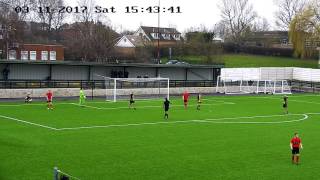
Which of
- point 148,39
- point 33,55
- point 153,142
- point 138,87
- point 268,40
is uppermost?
point 268,40

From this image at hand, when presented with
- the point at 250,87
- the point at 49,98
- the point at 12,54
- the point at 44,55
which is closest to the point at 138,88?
the point at 250,87

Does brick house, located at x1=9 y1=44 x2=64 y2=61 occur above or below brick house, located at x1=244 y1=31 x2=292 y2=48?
below

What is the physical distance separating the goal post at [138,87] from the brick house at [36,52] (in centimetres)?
2499

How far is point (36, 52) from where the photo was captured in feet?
272

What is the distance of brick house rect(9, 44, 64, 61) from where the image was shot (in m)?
81.3

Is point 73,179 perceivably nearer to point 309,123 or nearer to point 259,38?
point 309,123

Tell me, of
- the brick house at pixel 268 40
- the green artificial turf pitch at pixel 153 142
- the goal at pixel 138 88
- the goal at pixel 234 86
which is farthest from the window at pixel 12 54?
the brick house at pixel 268 40

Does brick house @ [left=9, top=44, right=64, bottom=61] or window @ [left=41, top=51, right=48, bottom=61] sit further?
window @ [left=41, top=51, right=48, bottom=61]

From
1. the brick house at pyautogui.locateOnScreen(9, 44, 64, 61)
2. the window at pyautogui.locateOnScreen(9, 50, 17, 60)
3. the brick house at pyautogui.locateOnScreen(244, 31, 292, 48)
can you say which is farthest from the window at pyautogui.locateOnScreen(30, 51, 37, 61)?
the brick house at pyautogui.locateOnScreen(244, 31, 292, 48)

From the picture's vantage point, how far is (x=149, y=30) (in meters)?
126

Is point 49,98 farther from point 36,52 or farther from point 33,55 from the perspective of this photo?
point 33,55

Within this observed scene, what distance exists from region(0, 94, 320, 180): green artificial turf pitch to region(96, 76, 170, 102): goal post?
10235 millimetres

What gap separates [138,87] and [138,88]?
1.10ft

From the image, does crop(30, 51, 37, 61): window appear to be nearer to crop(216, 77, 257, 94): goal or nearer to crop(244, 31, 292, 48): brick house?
crop(216, 77, 257, 94): goal
